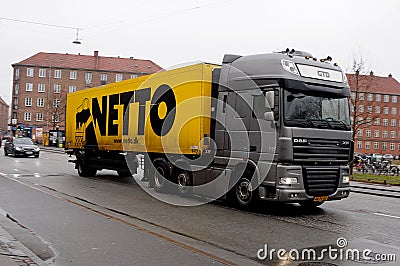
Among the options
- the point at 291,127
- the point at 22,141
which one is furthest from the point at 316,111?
the point at 22,141

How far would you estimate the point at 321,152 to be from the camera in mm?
10625

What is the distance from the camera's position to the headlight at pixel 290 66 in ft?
34.3

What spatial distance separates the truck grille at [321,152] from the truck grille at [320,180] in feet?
0.54

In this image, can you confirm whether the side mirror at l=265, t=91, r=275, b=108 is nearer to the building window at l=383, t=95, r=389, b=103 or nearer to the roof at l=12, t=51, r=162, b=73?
the roof at l=12, t=51, r=162, b=73

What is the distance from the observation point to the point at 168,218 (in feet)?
32.6

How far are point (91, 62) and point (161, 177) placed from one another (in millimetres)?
84396

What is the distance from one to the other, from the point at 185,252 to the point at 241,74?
218 inches

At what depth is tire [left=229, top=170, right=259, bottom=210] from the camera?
36.1 feet

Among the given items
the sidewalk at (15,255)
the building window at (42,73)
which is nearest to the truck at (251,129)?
the sidewalk at (15,255)

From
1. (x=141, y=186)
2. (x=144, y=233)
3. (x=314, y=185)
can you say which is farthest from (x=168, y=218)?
(x=141, y=186)

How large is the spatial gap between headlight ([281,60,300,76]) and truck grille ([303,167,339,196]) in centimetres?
215

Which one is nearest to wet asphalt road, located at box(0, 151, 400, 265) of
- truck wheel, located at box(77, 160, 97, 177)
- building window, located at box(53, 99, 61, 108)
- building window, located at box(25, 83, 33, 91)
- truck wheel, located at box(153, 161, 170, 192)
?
truck wheel, located at box(153, 161, 170, 192)

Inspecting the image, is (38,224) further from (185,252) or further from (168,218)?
(185,252)

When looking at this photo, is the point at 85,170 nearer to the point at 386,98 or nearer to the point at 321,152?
the point at 321,152
